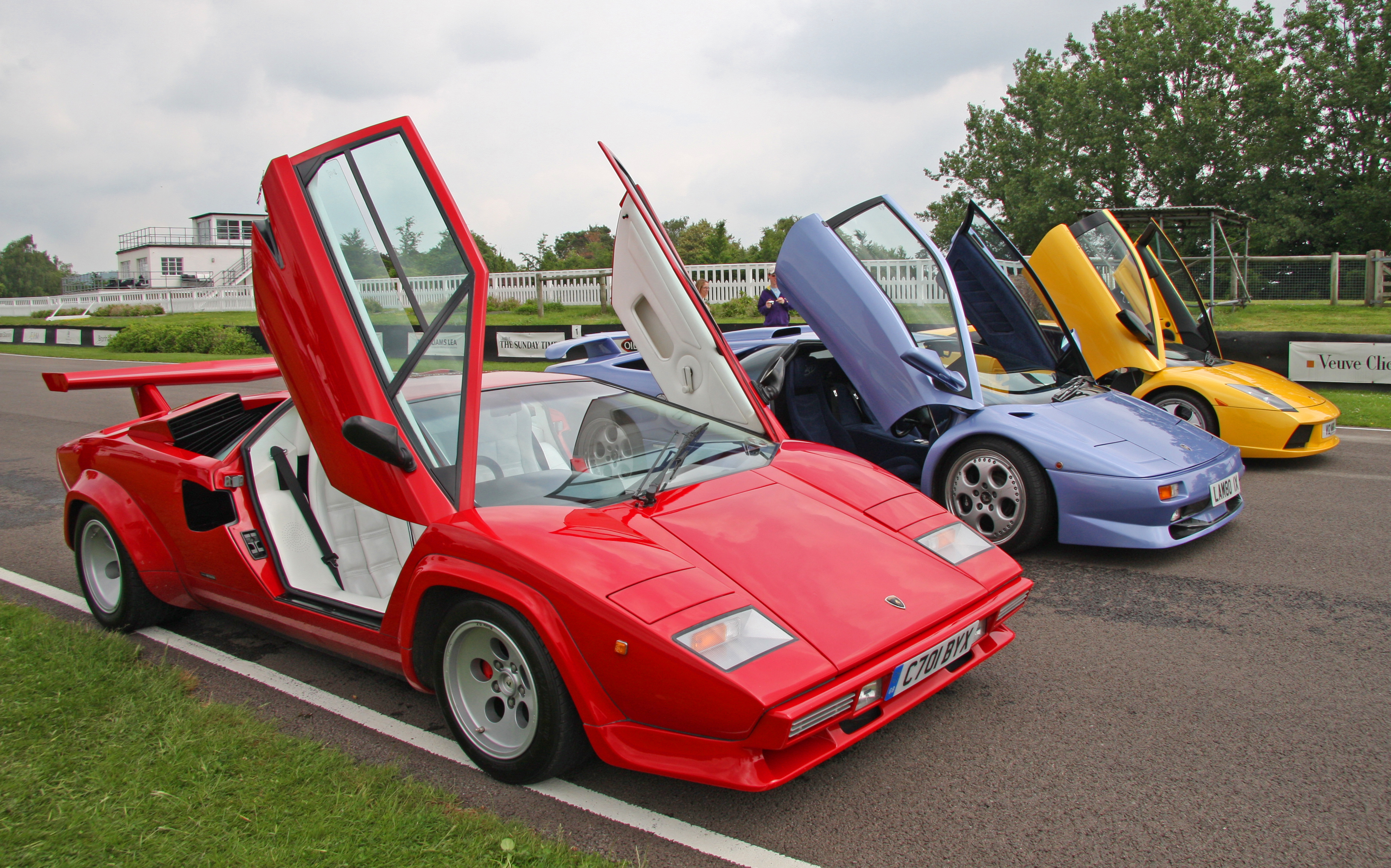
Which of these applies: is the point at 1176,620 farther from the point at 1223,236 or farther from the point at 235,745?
the point at 1223,236

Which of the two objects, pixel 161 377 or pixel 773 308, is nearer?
pixel 161 377

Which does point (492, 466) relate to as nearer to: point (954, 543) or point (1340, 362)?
point (954, 543)

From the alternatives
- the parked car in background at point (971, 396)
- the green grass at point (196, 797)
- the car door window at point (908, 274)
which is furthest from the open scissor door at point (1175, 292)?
the green grass at point (196, 797)

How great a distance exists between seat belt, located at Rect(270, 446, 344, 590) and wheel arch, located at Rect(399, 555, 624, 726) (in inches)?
37.6

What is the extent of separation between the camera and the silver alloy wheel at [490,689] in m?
2.36

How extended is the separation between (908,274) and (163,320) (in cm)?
3046

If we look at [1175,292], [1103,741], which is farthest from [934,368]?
[1175,292]

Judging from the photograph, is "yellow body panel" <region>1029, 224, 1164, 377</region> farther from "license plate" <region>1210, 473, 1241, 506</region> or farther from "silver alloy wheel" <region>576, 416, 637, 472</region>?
"silver alloy wheel" <region>576, 416, 637, 472</region>

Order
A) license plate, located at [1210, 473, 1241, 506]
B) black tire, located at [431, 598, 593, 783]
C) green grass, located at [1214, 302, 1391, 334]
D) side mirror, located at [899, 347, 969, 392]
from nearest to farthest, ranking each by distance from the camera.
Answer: black tire, located at [431, 598, 593, 783], license plate, located at [1210, 473, 1241, 506], side mirror, located at [899, 347, 969, 392], green grass, located at [1214, 302, 1391, 334]

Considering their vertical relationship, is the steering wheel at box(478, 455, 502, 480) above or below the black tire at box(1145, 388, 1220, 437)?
above

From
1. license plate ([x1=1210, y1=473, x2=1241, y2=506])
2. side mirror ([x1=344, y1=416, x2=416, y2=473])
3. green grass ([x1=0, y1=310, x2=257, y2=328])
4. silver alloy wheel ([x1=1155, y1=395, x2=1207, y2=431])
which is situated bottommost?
license plate ([x1=1210, y1=473, x2=1241, y2=506])

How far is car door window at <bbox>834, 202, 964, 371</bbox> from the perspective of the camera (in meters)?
4.90

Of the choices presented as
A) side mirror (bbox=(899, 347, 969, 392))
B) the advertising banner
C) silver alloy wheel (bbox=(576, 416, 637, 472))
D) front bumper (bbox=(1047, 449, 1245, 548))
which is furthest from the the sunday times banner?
the advertising banner

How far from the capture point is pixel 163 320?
28453mm
